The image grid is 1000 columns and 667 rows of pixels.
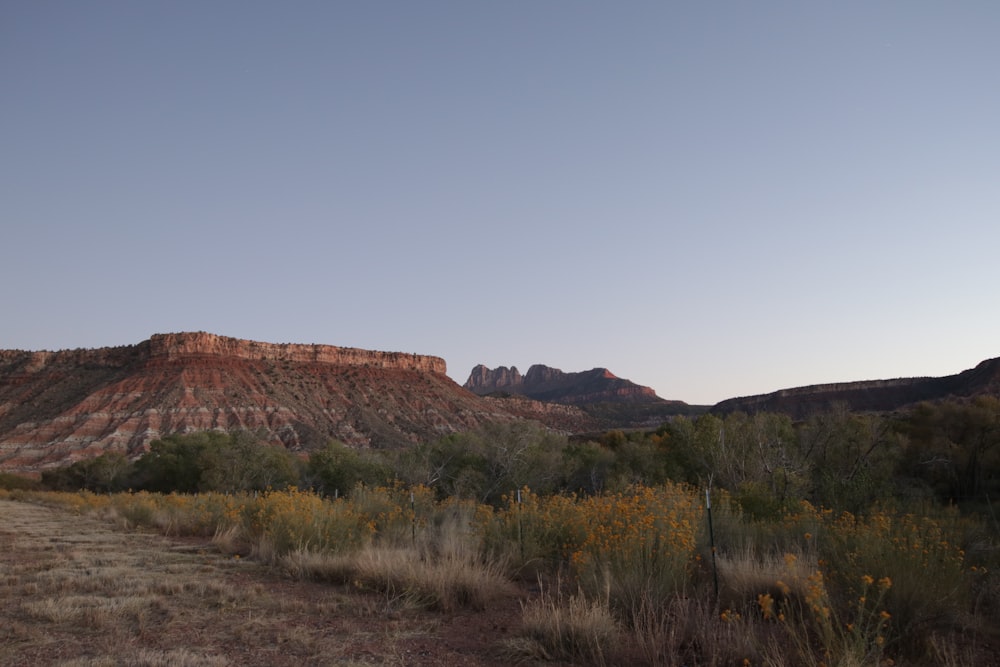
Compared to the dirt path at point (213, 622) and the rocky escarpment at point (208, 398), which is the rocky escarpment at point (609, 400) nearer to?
the rocky escarpment at point (208, 398)

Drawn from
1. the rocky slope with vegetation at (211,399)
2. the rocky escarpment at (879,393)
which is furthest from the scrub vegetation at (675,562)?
the rocky escarpment at (879,393)

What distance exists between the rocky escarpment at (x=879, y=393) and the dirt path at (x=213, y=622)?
6068 cm

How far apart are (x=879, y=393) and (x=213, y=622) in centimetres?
10020

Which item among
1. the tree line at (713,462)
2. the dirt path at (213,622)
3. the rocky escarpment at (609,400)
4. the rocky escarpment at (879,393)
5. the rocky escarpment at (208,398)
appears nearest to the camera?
the dirt path at (213,622)

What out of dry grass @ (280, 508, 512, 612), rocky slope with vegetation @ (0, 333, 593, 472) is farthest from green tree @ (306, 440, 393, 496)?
rocky slope with vegetation @ (0, 333, 593, 472)

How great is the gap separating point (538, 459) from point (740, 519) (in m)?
17.8

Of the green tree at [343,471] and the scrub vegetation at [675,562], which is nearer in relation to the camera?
the scrub vegetation at [675,562]

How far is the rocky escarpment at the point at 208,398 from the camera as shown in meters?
64.2

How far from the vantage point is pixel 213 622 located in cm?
701

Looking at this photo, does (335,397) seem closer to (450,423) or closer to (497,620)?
(450,423)

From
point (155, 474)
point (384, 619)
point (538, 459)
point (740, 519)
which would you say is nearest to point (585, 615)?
point (384, 619)

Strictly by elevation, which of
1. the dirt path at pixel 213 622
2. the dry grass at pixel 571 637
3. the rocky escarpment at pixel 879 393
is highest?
the rocky escarpment at pixel 879 393

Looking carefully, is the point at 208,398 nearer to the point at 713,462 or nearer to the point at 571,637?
the point at 713,462

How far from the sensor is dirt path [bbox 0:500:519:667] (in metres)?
5.78
